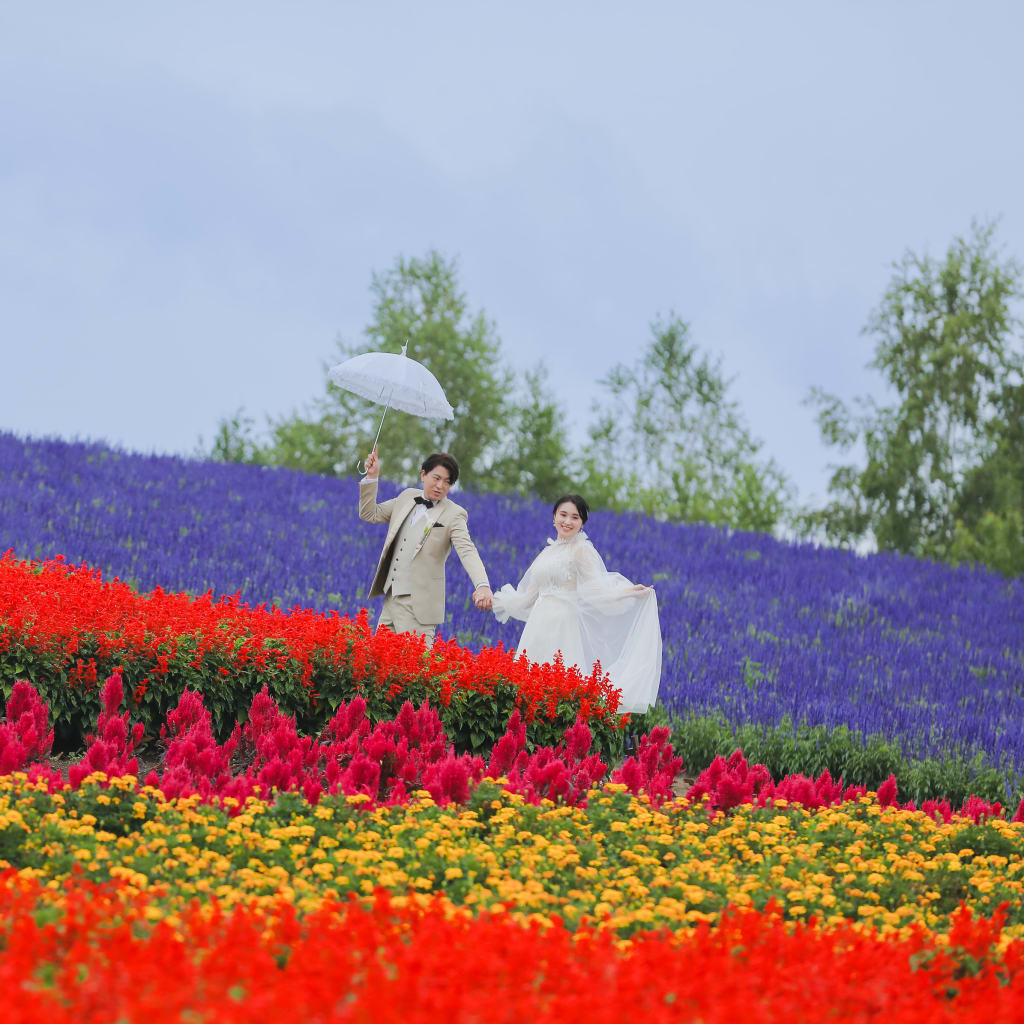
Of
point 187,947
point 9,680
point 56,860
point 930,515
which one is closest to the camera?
point 187,947

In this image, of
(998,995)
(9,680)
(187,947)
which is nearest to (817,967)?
(998,995)

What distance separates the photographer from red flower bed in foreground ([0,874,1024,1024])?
269 cm

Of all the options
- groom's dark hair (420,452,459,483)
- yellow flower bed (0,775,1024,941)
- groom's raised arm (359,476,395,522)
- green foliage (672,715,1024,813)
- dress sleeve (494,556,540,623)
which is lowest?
yellow flower bed (0,775,1024,941)

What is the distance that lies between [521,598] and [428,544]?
95 centimetres

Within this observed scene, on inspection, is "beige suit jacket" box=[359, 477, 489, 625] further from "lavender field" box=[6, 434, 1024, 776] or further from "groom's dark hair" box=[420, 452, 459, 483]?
"lavender field" box=[6, 434, 1024, 776]

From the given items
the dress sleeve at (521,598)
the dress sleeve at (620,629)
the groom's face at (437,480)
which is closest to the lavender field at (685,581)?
the dress sleeve at (620,629)

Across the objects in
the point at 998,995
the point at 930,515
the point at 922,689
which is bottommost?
the point at 998,995

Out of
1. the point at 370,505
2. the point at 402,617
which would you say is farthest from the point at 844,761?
the point at 370,505

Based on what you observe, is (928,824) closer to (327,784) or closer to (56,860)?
(327,784)

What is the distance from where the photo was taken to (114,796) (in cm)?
512

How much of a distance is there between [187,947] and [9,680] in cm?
431

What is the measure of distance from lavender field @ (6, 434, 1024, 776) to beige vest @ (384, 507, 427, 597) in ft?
8.34

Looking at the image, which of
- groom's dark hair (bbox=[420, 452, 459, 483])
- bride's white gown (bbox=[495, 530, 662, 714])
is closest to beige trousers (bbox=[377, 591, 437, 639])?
bride's white gown (bbox=[495, 530, 662, 714])

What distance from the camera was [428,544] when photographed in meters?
8.40
